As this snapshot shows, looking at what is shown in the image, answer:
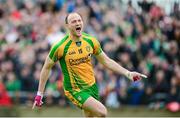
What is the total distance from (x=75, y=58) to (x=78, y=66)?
0.46 ft

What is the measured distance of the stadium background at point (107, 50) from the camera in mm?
16500

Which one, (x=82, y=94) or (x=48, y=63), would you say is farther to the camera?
(x=82, y=94)

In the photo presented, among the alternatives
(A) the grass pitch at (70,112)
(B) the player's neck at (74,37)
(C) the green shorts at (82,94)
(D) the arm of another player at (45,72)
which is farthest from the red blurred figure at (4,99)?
(B) the player's neck at (74,37)

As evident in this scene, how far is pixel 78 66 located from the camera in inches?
466

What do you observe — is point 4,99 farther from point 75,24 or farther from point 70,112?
point 75,24

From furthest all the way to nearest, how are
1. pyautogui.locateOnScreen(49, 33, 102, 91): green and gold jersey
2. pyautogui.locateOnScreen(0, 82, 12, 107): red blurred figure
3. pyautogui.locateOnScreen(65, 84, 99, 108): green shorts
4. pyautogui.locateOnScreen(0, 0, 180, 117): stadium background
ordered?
pyautogui.locateOnScreen(0, 82, 12, 107): red blurred figure → pyautogui.locateOnScreen(0, 0, 180, 117): stadium background → pyautogui.locateOnScreen(65, 84, 99, 108): green shorts → pyautogui.locateOnScreen(49, 33, 102, 91): green and gold jersey

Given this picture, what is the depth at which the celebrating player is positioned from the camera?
11.7 m

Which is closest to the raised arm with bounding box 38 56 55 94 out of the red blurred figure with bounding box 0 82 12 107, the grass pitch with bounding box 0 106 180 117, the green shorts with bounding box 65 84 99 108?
the green shorts with bounding box 65 84 99 108

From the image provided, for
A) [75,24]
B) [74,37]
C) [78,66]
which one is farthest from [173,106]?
[75,24]

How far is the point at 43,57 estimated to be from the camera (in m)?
17.5

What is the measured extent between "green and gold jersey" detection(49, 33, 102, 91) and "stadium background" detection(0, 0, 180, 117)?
4570mm

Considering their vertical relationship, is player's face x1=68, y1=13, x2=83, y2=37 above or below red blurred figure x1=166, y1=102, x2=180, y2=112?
above

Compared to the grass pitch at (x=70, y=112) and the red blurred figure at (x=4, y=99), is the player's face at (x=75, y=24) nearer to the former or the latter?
→ the grass pitch at (x=70, y=112)

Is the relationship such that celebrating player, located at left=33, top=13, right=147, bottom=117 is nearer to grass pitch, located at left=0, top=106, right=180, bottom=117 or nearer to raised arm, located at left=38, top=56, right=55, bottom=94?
raised arm, located at left=38, top=56, right=55, bottom=94
